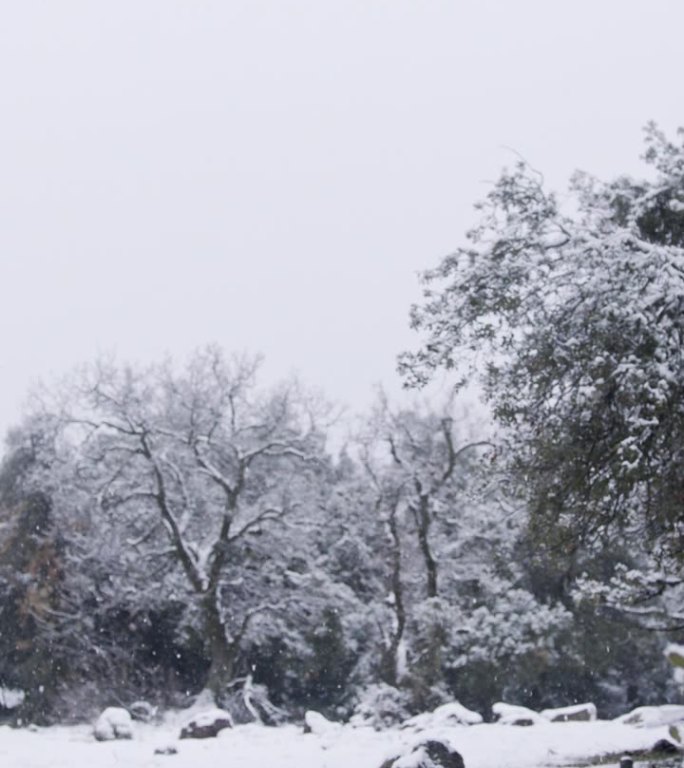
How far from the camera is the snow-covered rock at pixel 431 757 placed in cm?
1027

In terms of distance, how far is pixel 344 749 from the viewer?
16422mm

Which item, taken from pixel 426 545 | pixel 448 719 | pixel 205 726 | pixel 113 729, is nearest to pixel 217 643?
pixel 426 545

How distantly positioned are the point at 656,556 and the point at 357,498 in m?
21.4

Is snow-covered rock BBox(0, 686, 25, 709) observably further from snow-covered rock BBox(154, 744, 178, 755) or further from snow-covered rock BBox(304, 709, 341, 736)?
snow-covered rock BBox(154, 744, 178, 755)

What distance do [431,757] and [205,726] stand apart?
1031cm

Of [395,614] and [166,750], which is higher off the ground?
[395,614]

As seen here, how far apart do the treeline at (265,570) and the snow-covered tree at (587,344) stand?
16.2 meters

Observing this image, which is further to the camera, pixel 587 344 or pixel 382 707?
pixel 382 707

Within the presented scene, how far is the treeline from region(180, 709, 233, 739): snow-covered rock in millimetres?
7851

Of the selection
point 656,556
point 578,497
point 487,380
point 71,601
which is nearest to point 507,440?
point 487,380

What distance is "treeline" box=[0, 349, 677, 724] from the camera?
28688mm

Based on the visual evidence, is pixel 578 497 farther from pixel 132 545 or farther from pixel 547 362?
pixel 132 545

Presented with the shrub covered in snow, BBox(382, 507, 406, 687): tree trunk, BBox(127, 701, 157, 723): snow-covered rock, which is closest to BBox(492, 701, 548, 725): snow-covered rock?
the shrub covered in snow

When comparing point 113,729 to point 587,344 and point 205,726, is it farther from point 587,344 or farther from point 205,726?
point 587,344
